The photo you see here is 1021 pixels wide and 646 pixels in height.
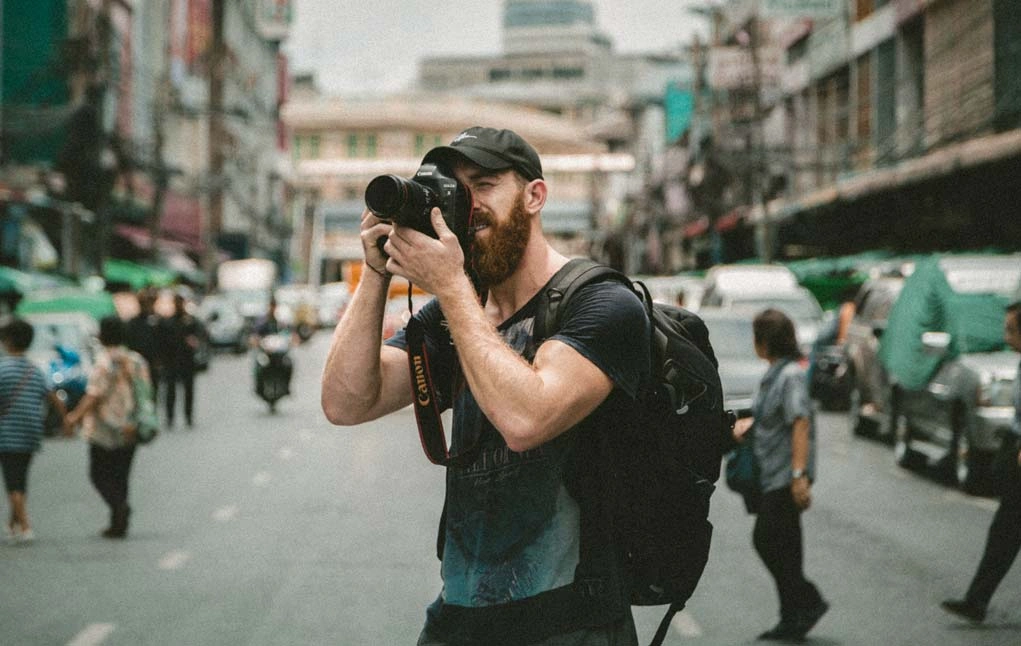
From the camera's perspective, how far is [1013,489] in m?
7.48

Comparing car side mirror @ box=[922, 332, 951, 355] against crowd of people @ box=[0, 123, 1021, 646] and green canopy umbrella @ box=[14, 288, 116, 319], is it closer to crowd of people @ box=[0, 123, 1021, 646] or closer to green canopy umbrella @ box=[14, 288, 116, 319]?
crowd of people @ box=[0, 123, 1021, 646]

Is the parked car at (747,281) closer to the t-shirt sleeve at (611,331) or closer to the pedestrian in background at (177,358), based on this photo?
the pedestrian in background at (177,358)

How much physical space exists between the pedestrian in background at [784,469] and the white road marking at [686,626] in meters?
0.37

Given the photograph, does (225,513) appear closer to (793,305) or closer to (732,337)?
(732,337)

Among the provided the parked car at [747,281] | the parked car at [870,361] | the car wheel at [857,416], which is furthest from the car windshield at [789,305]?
the car wheel at [857,416]

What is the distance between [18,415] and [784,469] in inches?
214

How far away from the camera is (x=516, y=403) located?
288 centimetres

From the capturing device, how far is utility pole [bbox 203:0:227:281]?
68000 millimetres

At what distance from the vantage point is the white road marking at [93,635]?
724 centimetres

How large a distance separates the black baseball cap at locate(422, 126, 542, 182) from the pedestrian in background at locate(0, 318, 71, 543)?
7.66m

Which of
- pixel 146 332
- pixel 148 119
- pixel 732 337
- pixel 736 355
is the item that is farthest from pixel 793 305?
pixel 148 119

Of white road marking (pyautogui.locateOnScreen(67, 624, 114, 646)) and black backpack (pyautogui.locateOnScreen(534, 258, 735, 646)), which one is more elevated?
black backpack (pyautogui.locateOnScreen(534, 258, 735, 646))

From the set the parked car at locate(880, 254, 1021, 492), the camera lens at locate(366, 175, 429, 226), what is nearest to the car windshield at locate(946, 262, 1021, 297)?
the parked car at locate(880, 254, 1021, 492)

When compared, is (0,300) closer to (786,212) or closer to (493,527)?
(786,212)
